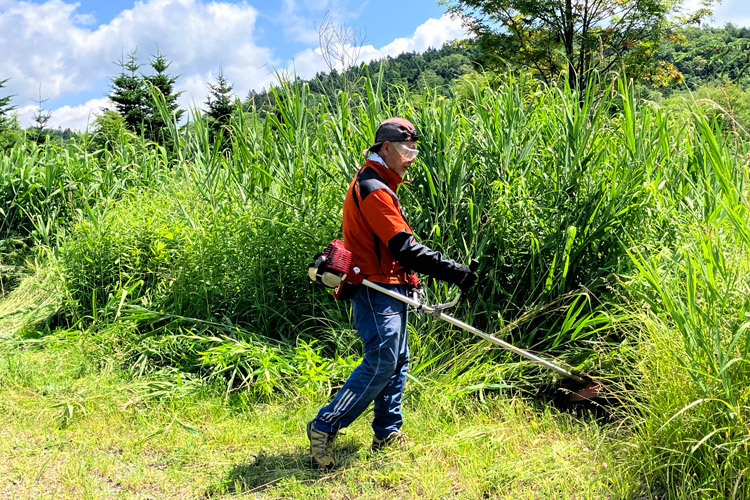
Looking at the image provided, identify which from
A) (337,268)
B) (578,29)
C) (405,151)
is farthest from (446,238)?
(578,29)

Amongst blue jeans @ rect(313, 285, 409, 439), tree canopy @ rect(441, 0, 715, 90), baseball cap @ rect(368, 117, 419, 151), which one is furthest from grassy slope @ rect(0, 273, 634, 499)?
tree canopy @ rect(441, 0, 715, 90)

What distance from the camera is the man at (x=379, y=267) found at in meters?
2.91

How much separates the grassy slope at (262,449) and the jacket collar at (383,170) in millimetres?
1447

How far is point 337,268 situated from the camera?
295 centimetres

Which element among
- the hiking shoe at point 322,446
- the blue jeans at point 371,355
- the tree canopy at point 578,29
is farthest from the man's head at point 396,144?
the tree canopy at point 578,29

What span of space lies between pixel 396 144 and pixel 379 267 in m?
0.65

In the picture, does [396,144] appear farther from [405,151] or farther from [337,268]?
[337,268]

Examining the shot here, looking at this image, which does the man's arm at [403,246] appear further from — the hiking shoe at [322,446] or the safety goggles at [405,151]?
the hiking shoe at [322,446]

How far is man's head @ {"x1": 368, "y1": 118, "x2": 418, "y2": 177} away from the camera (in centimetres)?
304

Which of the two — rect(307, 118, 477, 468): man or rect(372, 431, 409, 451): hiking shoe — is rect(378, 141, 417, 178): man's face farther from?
rect(372, 431, 409, 451): hiking shoe

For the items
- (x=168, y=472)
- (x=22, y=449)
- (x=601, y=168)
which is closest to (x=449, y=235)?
(x=601, y=168)

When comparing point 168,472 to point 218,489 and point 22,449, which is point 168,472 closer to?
point 218,489

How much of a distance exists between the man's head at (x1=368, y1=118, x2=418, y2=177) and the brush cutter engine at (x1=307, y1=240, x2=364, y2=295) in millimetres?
527

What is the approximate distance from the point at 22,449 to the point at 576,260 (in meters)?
3.69
